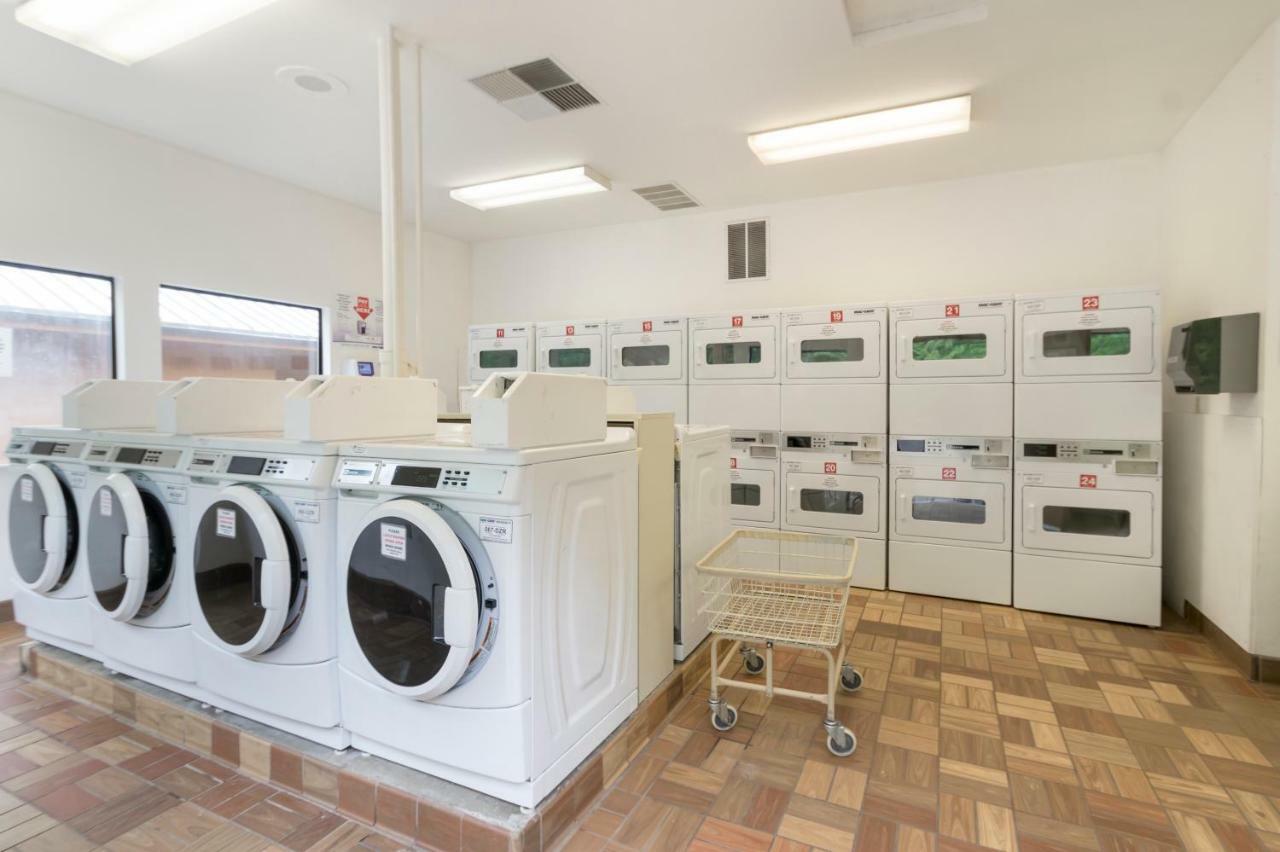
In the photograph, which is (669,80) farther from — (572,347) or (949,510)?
(949,510)

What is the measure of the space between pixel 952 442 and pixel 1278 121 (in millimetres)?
2126

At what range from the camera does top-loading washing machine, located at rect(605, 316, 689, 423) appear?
4.88 meters

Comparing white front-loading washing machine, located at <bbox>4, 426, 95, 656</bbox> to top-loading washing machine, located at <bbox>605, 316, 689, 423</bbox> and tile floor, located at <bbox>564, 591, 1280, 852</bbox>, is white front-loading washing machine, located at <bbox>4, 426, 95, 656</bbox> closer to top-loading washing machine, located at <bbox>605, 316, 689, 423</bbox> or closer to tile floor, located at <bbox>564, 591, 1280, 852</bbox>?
tile floor, located at <bbox>564, 591, 1280, 852</bbox>

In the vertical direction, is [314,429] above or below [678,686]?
above

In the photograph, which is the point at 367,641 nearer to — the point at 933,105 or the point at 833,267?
the point at 933,105

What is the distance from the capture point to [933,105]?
345cm

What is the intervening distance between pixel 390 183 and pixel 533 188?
6.48ft

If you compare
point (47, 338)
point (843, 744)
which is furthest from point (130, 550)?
point (843, 744)

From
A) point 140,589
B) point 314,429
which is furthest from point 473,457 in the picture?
point 140,589

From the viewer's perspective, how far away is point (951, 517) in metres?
4.12

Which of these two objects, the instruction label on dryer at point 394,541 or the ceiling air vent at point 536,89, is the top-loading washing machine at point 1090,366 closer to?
the ceiling air vent at point 536,89

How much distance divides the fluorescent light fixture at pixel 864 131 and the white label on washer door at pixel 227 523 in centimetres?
349

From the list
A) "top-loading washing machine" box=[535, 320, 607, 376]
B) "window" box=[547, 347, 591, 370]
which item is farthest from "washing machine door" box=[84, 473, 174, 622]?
"window" box=[547, 347, 591, 370]

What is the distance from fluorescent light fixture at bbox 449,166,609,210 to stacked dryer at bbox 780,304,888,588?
1.78 metres
